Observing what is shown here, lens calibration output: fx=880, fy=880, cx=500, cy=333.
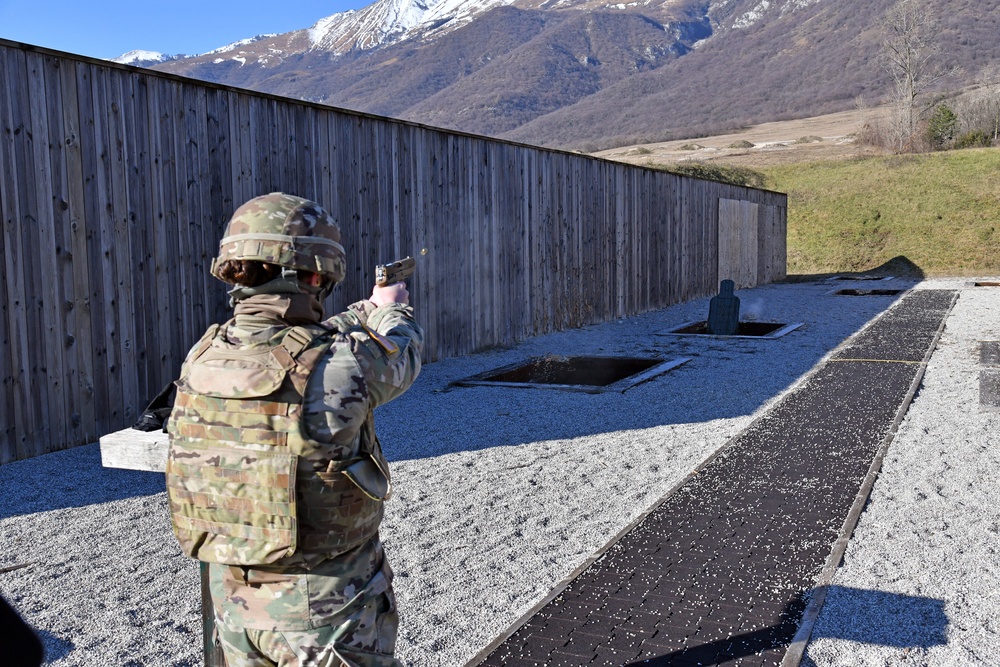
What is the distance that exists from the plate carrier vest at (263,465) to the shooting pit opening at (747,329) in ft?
39.1

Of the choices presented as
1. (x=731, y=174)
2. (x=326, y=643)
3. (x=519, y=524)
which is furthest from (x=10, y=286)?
(x=731, y=174)

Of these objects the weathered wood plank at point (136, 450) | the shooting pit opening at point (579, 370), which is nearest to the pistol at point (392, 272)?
the weathered wood plank at point (136, 450)

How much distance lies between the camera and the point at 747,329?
1495cm

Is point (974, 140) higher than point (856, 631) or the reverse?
higher

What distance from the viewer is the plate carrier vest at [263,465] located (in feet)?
7.04

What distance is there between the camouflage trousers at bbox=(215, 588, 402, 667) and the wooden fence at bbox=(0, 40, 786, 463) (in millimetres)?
5055

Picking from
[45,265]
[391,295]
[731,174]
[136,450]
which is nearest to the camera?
[391,295]

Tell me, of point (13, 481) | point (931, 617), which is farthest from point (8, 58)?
point (931, 617)

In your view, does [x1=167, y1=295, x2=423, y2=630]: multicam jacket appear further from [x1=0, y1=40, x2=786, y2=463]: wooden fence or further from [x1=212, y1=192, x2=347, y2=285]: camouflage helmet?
[x1=0, y1=40, x2=786, y2=463]: wooden fence

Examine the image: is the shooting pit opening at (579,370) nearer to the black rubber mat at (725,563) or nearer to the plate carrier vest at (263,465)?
the black rubber mat at (725,563)

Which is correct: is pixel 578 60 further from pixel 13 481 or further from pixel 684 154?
pixel 13 481

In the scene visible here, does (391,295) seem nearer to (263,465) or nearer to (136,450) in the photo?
(263,465)

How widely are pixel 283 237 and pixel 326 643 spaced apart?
101 centimetres

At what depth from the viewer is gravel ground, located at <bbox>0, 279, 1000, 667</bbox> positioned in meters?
3.60
